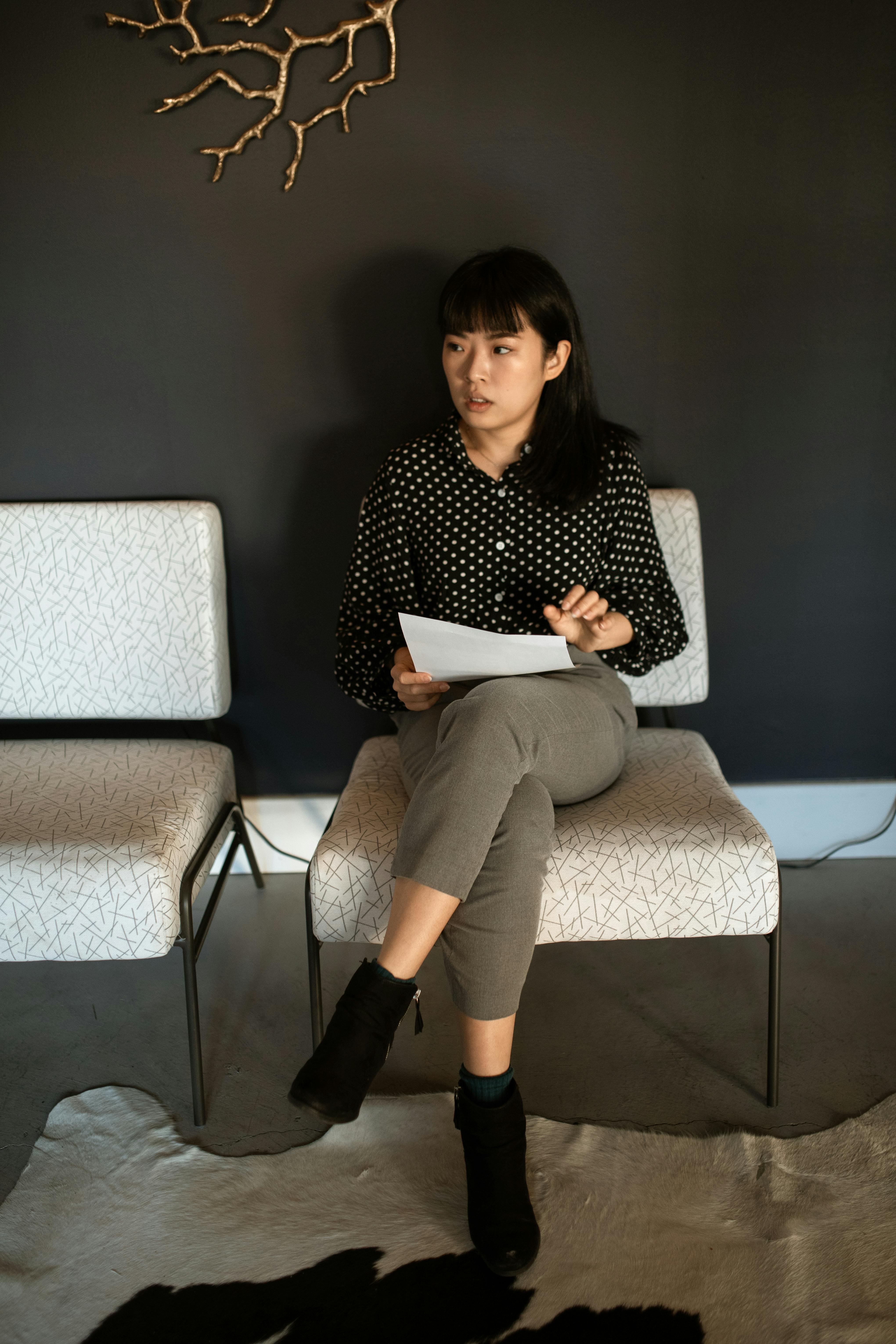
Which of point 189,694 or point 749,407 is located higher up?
point 749,407

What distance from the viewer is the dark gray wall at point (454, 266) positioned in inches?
65.8

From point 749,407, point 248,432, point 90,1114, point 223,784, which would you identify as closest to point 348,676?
point 223,784

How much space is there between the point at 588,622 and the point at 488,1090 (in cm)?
72

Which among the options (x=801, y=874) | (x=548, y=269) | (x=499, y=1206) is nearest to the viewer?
(x=499, y=1206)

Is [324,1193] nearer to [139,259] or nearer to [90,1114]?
[90,1114]

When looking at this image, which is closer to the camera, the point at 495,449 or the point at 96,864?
the point at 96,864

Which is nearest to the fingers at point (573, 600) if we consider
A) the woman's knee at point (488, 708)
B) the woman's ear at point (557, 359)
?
the woman's knee at point (488, 708)

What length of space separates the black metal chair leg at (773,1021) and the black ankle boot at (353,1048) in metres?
0.56

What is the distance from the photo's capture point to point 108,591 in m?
1.78

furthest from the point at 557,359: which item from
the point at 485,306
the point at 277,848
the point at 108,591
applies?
the point at 277,848

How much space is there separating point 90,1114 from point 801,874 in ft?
4.98

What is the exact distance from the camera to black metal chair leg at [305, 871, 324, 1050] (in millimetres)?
1359

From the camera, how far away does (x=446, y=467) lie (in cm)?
161

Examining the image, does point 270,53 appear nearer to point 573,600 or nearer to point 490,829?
point 573,600
